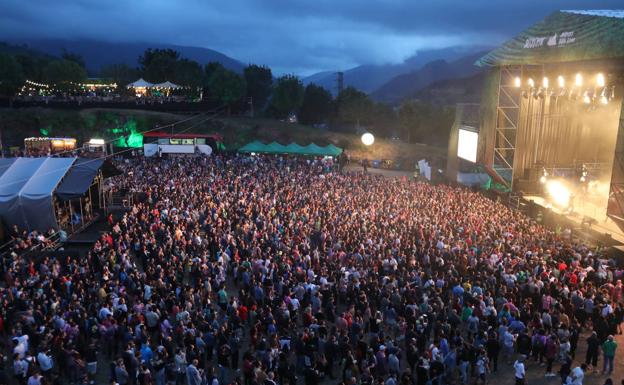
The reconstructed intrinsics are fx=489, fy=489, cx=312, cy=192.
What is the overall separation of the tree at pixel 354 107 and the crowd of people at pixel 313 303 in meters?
32.7

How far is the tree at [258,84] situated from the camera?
56.5m

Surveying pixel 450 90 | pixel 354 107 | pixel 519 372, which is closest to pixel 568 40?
pixel 519 372

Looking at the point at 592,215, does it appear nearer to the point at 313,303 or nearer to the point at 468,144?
the point at 468,144

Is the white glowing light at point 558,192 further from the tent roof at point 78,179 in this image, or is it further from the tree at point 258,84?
the tree at point 258,84

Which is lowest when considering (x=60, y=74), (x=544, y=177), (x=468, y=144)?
(x=544, y=177)

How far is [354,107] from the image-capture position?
49.5m

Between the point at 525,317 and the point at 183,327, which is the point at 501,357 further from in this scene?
the point at 183,327

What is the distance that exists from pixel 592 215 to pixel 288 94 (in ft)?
114

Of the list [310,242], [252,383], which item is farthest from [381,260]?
[252,383]

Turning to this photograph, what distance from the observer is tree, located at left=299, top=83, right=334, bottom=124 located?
5119cm

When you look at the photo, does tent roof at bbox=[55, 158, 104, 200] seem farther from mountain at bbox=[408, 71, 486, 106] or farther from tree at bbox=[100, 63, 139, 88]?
mountain at bbox=[408, 71, 486, 106]

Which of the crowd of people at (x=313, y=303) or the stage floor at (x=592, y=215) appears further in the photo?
the stage floor at (x=592, y=215)

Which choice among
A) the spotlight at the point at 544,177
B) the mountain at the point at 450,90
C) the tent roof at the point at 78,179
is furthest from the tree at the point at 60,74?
the mountain at the point at 450,90

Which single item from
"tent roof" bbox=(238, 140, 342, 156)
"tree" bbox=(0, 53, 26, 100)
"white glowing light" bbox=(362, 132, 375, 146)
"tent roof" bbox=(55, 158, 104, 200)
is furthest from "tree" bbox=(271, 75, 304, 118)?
"tent roof" bbox=(55, 158, 104, 200)
